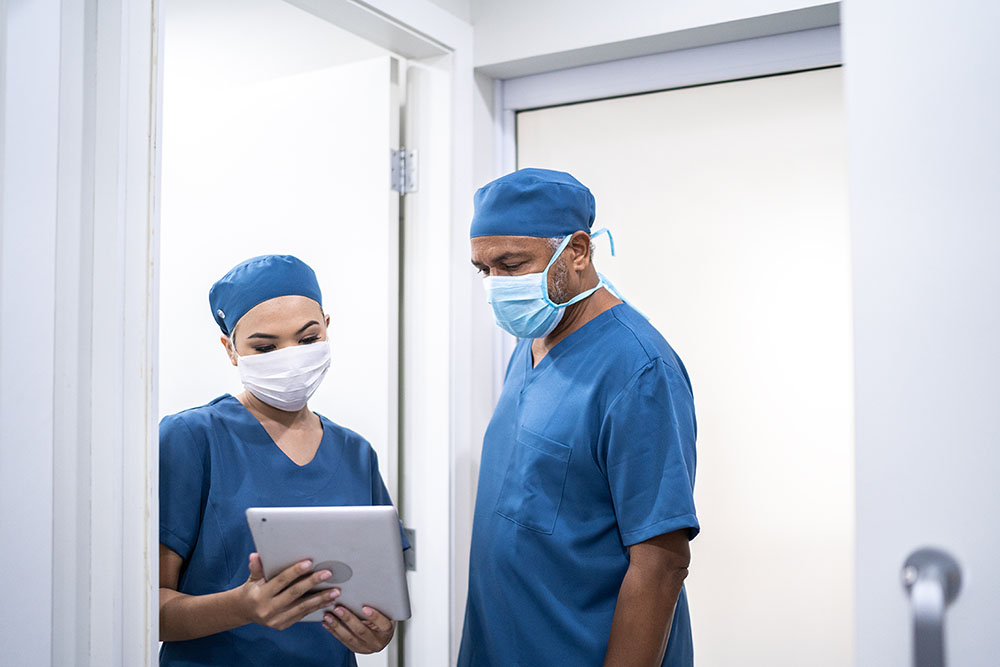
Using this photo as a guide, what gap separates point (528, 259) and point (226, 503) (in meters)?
0.61

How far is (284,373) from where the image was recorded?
1.27 meters

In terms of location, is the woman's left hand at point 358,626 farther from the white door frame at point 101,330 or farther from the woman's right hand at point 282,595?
the white door frame at point 101,330

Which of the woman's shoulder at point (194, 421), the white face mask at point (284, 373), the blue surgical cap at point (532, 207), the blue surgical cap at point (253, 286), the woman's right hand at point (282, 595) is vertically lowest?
the woman's right hand at point (282, 595)

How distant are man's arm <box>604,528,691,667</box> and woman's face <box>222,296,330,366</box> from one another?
0.64 m

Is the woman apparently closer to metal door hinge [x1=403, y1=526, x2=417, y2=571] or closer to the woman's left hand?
the woman's left hand

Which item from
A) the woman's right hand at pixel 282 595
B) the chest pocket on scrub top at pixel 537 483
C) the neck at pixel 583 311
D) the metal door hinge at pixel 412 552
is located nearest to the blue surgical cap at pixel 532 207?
the neck at pixel 583 311

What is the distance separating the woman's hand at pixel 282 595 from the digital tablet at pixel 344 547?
0.04 feet

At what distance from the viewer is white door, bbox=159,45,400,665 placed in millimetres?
1597

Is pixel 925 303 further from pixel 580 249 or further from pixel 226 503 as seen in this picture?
pixel 226 503

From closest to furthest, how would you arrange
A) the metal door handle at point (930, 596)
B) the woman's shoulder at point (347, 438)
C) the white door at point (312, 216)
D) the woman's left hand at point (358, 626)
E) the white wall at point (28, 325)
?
the metal door handle at point (930, 596) → the white wall at point (28, 325) → the woman's left hand at point (358, 626) → the woman's shoulder at point (347, 438) → the white door at point (312, 216)

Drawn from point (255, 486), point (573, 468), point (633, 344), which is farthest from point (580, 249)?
point (255, 486)

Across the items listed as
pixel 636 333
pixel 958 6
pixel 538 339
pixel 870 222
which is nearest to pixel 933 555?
pixel 870 222

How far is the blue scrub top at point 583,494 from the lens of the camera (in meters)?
1.09

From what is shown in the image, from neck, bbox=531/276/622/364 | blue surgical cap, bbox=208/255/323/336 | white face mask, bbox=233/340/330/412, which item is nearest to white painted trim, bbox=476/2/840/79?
neck, bbox=531/276/622/364
